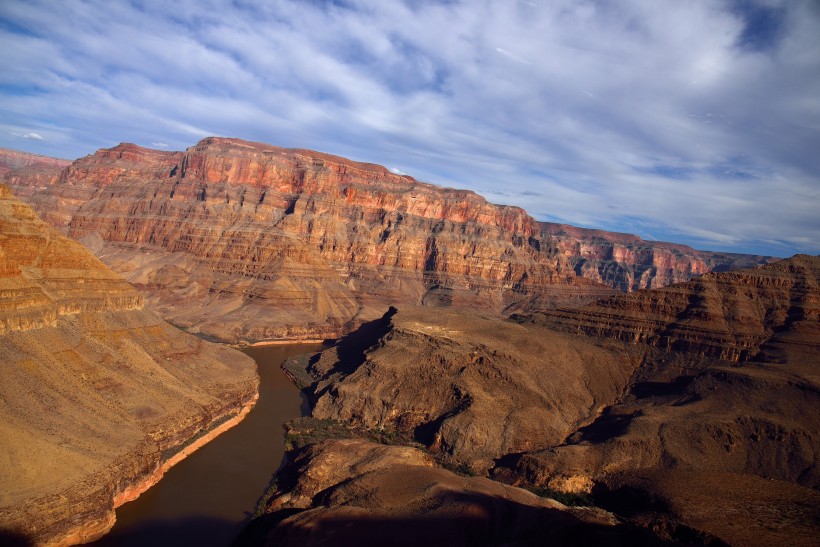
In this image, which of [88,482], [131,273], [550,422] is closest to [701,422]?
[550,422]

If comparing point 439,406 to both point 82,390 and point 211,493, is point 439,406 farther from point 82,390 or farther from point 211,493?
point 82,390

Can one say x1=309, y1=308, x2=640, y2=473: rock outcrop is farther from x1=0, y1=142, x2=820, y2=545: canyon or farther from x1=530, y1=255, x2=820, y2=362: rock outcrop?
x1=530, y1=255, x2=820, y2=362: rock outcrop

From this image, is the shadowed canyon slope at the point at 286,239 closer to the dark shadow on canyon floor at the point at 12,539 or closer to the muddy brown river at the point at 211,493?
the muddy brown river at the point at 211,493

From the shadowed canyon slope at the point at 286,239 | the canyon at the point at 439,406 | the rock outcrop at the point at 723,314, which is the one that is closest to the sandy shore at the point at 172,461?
the canyon at the point at 439,406

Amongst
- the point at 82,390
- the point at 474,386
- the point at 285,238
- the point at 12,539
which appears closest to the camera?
the point at 12,539

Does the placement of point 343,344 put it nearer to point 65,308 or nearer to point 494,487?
point 65,308

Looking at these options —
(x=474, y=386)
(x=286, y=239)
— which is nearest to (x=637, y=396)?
(x=474, y=386)
